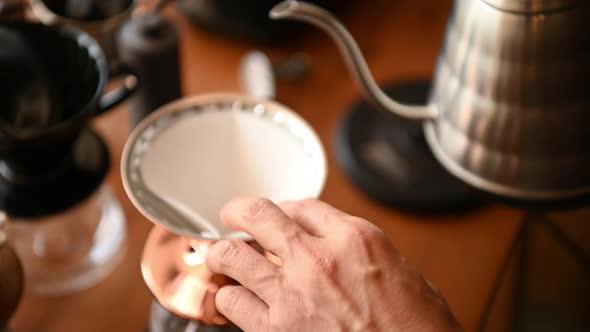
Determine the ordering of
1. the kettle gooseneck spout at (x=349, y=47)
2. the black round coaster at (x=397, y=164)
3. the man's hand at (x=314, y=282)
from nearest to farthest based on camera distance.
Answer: the man's hand at (x=314, y=282) → the kettle gooseneck spout at (x=349, y=47) → the black round coaster at (x=397, y=164)

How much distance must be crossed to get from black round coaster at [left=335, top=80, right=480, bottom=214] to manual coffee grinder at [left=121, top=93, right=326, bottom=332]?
0.18 m

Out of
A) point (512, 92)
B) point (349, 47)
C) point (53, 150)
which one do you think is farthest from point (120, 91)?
point (512, 92)

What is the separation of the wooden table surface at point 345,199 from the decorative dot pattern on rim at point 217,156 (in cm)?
16

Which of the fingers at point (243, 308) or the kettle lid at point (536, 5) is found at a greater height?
the kettle lid at point (536, 5)

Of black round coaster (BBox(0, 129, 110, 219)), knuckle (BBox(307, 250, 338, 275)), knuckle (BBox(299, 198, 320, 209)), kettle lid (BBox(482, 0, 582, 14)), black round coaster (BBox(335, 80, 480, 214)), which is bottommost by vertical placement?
black round coaster (BBox(0, 129, 110, 219))

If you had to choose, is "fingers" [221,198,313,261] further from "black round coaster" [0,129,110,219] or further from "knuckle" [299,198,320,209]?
"black round coaster" [0,129,110,219]

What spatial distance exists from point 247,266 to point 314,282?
0.05 metres

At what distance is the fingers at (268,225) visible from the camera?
509 millimetres

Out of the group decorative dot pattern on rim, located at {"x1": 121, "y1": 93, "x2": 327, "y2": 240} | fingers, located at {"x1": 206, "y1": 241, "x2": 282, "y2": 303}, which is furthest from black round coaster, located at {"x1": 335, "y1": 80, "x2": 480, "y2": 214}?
fingers, located at {"x1": 206, "y1": 241, "x2": 282, "y2": 303}

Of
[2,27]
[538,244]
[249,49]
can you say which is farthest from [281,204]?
[538,244]

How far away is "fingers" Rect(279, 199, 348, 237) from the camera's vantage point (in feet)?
1.74

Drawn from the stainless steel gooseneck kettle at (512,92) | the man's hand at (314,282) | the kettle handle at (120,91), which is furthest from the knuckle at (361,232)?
the kettle handle at (120,91)

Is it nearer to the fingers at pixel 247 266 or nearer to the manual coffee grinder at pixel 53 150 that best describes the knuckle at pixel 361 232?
the fingers at pixel 247 266

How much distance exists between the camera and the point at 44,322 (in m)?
Result: 0.66
